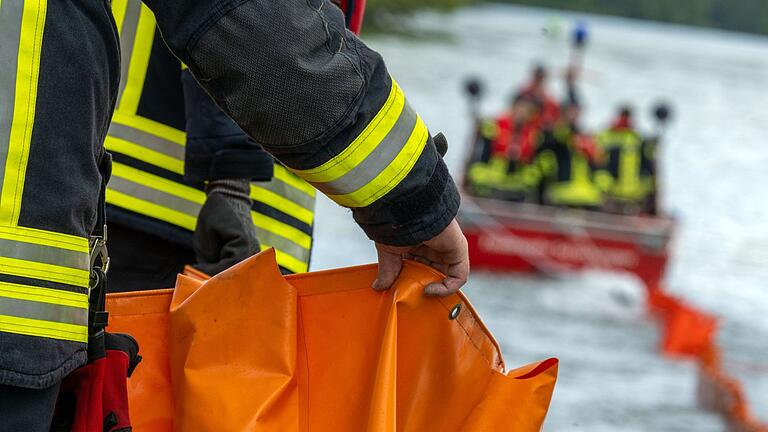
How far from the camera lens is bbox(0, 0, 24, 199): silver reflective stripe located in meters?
1.32

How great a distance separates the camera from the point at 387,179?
1528mm

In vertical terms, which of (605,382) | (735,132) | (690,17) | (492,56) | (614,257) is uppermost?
(690,17)

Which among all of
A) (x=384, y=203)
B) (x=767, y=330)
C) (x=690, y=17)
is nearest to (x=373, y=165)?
(x=384, y=203)

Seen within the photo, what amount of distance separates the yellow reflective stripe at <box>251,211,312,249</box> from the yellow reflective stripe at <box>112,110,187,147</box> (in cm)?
20

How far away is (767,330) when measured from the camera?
10.2 metres

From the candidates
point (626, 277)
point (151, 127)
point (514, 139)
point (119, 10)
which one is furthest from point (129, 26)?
point (514, 139)

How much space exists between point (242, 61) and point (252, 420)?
0.53 meters

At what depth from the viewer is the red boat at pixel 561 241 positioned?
10.8 metres

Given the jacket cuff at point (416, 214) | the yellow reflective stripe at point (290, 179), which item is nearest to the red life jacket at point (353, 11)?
the yellow reflective stripe at point (290, 179)

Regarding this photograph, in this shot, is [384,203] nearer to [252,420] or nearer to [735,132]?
[252,420]

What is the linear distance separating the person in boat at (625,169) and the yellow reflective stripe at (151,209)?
966 cm

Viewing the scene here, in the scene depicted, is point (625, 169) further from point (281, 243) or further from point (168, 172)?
point (168, 172)

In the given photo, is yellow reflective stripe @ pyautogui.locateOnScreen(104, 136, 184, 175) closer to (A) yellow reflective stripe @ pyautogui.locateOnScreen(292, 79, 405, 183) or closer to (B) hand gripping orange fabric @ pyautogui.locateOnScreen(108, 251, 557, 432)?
(B) hand gripping orange fabric @ pyautogui.locateOnScreen(108, 251, 557, 432)

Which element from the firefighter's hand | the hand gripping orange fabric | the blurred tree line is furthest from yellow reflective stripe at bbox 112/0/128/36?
the blurred tree line
